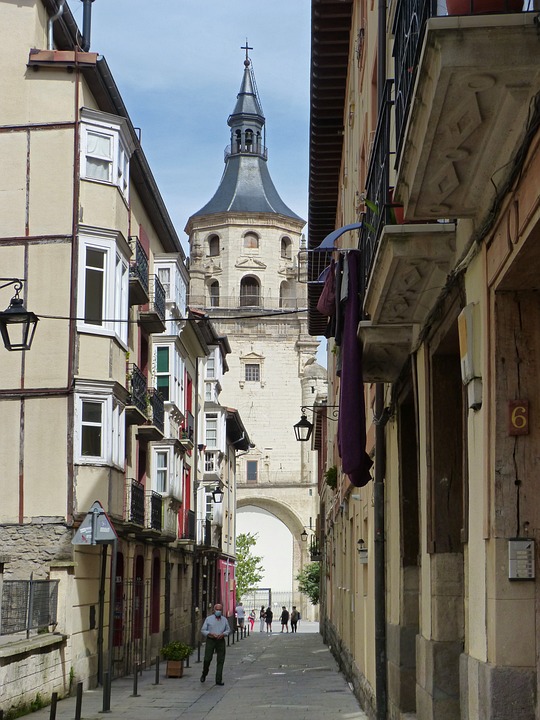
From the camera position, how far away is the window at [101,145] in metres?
22.9

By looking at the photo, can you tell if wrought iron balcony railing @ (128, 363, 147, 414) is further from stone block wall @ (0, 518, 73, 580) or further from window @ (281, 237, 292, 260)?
window @ (281, 237, 292, 260)

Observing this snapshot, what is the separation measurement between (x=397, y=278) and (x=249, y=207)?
88.9 meters

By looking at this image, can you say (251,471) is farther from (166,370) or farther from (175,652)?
(175,652)

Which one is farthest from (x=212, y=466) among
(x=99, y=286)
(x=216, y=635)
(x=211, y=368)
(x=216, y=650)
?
(x=99, y=286)

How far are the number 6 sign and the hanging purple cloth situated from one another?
3.67m

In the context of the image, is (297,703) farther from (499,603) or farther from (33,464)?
(499,603)

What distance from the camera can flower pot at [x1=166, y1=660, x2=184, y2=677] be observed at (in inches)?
973

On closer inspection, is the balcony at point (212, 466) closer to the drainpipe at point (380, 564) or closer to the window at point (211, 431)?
the window at point (211, 431)

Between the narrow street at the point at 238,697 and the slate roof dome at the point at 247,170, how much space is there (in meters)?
68.9

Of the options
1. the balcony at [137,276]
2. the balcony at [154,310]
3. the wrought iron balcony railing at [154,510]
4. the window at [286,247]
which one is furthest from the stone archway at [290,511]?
the balcony at [137,276]

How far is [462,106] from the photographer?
18.1ft

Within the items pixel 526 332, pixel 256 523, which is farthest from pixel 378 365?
pixel 256 523

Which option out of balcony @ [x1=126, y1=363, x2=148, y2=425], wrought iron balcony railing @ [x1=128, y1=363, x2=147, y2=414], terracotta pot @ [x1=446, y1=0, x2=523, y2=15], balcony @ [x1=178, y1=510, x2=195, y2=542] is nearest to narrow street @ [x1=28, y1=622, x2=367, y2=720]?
balcony @ [x1=126, y1=363, x2=148, y2=425]

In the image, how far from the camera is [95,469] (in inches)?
873
